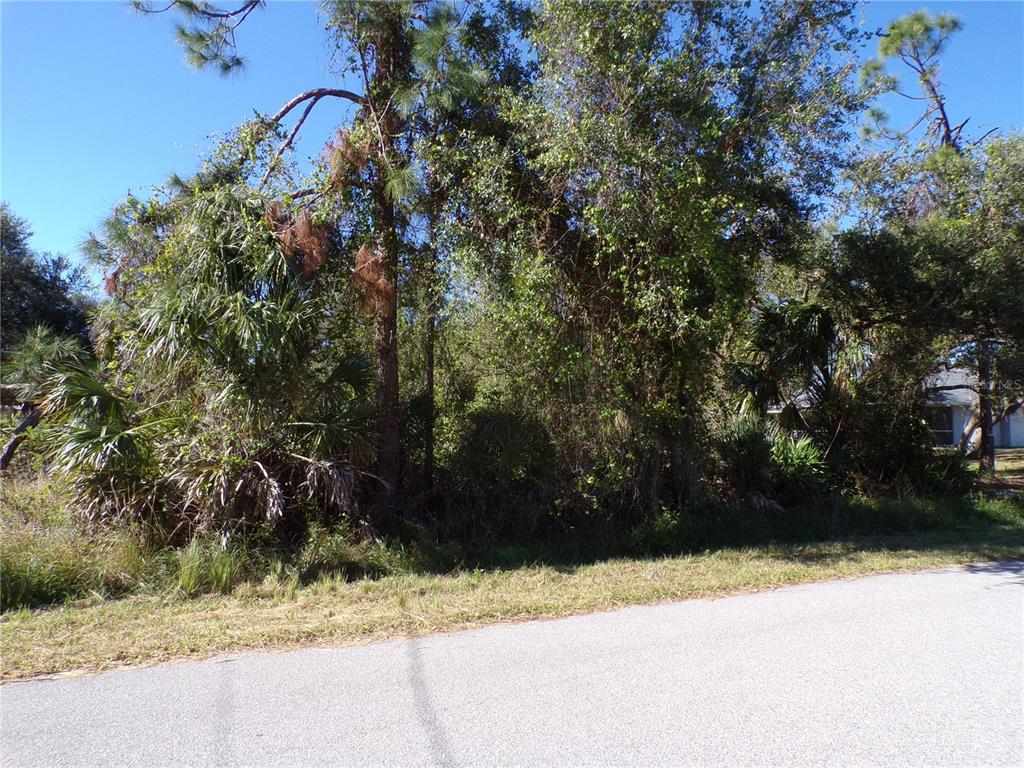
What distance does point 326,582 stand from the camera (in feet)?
26.0

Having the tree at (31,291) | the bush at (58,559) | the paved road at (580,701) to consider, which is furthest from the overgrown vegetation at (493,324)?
the tree at (31,291)

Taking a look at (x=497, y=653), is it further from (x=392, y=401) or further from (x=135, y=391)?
(x=135, y=391)

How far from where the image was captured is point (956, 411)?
29359 millimetres

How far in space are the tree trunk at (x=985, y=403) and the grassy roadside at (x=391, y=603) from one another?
4.92 metres

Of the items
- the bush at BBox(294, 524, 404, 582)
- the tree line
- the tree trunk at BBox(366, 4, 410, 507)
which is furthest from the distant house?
the bush at BBox(294, 524, 404, 582)

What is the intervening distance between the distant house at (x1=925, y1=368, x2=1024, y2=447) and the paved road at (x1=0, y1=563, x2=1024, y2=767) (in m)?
9.43

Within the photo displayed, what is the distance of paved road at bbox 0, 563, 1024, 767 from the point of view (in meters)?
3.82

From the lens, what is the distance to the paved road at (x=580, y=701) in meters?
3.82

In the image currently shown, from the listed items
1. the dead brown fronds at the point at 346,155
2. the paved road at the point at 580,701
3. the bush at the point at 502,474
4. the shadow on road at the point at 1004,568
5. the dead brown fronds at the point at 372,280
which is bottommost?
the paved road at the point at 580,701

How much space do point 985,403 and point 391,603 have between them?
50.8 ft

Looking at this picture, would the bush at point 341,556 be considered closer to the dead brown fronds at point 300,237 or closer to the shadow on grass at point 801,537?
the shadow on grass at point 801,537

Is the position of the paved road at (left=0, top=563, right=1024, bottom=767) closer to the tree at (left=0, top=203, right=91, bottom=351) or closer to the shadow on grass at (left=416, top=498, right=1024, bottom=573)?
the shadow on grass at (left=416, top=498, right=1024, bottom=573)

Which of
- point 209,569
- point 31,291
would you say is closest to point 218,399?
point 209,569

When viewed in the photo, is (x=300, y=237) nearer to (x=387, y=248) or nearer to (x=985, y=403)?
(x=387, y=248)
